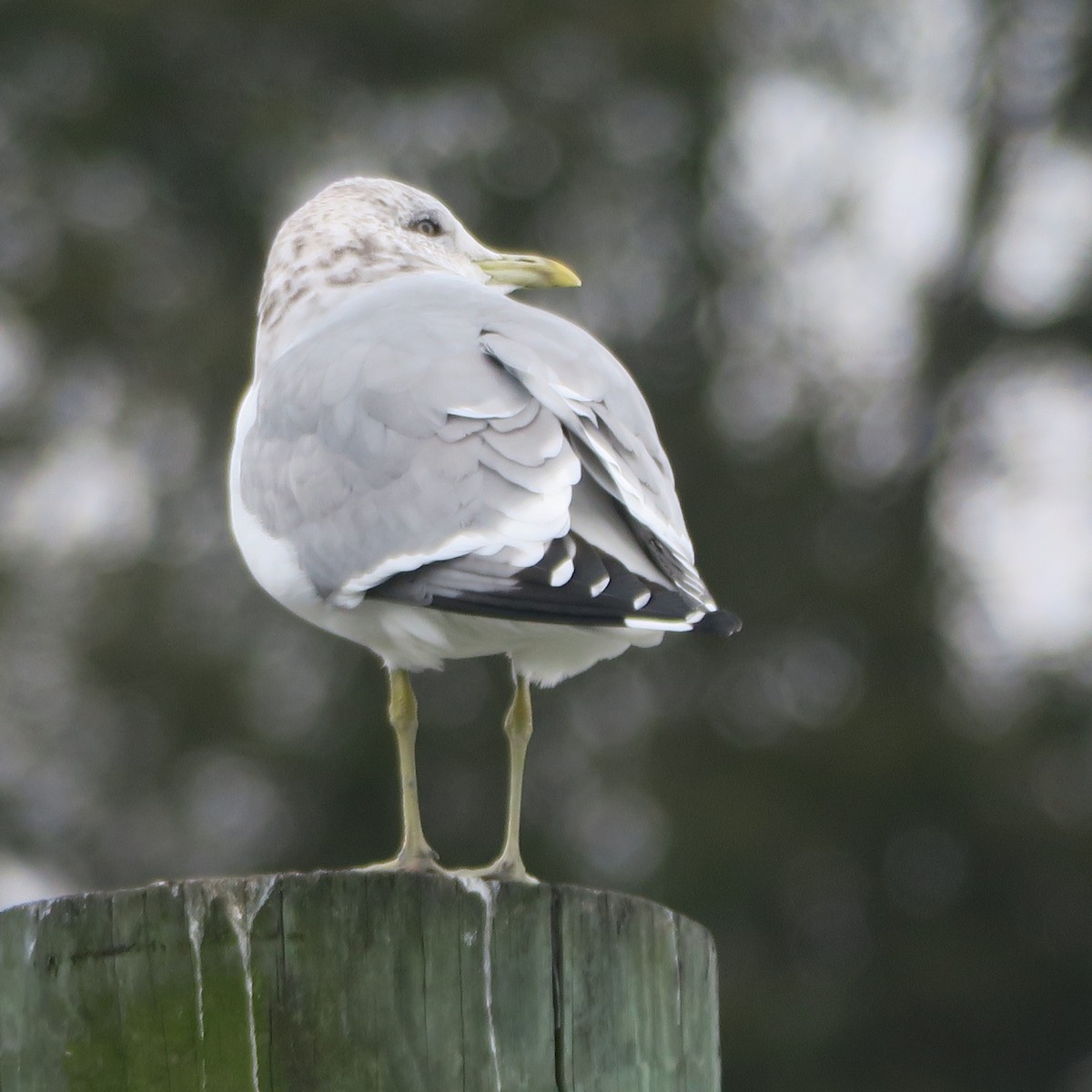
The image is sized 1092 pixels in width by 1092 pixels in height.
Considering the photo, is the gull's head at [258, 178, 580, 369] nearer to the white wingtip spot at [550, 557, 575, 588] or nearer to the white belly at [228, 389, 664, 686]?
the white belly at [228, 389, 664, 686]

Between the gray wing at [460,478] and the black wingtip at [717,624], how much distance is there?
2cm

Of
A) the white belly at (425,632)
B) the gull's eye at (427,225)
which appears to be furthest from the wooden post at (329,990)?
the gull's eye at (427,225)

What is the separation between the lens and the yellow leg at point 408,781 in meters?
3.18

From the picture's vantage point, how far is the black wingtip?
8.19 ft

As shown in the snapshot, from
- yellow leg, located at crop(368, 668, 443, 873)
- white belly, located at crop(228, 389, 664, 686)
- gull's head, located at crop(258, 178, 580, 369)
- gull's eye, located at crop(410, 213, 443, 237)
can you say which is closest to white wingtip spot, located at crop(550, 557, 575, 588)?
white belly, located at crop(228, 389, 664, 686)

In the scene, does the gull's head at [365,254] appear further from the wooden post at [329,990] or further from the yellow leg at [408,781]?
the wooden post at [329,990]

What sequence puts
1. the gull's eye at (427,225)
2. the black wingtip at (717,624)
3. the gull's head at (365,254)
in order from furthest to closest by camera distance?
1. the gull's eye at (427,225)
2. the gull's head at (365,254)
3. the black wingtip at (717,624)

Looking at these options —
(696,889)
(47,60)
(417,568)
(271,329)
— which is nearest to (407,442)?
(417,568)

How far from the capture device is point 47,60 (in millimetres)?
9820

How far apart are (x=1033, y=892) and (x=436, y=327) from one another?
636 centimetres

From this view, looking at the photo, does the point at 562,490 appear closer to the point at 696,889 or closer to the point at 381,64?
the point at 696,889

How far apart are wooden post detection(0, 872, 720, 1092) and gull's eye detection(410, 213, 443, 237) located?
7.36 ft

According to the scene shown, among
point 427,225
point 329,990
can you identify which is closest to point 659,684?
point 427,225

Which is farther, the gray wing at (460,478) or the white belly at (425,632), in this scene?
the white belly at (425,632)
